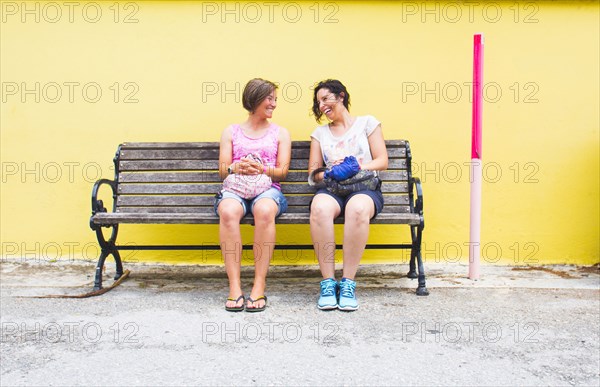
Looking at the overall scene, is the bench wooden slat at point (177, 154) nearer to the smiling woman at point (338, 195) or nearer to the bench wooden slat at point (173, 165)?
the bench wooden slat at point (173, 165)

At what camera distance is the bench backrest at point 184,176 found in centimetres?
428

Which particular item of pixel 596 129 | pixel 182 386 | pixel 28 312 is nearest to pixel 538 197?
pixel 596 129

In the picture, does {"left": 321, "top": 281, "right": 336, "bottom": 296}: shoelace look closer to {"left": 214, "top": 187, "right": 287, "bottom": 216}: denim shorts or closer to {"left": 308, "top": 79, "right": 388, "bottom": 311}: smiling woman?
{"left": 308, "top": 79, "right": 388, "bottom": 311}: smiling woman

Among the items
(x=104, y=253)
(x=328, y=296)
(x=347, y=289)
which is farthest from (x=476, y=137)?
(x=104, y=253)

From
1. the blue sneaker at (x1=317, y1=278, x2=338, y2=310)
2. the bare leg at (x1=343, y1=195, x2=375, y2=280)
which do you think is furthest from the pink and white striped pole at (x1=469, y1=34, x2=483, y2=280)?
the blue sneaker at (x1=317, y1=278, x2=338, y2=310)

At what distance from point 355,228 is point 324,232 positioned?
0.62 ft

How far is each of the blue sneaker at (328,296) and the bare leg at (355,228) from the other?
0.41 feet

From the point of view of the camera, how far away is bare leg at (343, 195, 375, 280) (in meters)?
3.62

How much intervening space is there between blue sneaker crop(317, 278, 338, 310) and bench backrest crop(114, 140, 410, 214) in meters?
0.81

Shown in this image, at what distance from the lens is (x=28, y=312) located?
136 inches

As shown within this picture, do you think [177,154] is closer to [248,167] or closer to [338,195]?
[248,167]

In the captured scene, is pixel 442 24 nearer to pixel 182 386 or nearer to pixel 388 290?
pixel 388 290

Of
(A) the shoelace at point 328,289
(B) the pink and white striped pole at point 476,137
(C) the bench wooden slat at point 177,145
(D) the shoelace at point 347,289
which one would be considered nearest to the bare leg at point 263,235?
(A) the shoelace at point 328,289

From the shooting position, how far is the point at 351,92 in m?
4.53
